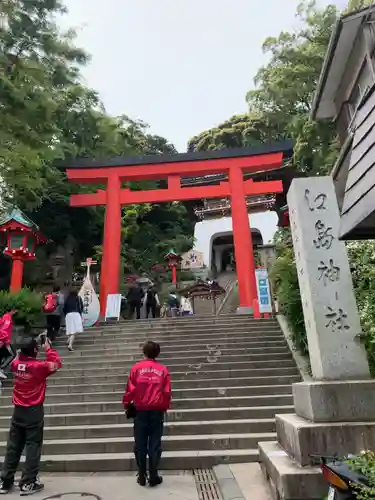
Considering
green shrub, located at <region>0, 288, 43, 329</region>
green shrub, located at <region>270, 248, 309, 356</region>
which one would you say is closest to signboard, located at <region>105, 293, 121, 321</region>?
green shrub, located at <region>0, 288, 43, 329</region>

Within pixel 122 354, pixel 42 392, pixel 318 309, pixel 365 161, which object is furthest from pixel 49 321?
pixel 365 161

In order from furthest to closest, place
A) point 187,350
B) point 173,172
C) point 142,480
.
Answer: point 173,172
point 187,350
point 142,480

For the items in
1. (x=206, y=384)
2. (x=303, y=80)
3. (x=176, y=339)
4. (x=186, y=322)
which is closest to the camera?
(x=206, y=384)

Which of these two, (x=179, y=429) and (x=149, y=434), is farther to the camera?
(x=179, y=429)

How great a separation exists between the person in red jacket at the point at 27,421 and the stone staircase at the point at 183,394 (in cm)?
106

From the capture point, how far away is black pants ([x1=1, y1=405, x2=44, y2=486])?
4.14 metres

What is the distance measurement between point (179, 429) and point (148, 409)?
1.96 metres

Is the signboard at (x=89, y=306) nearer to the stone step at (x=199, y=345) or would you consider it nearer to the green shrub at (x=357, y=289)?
the stone step at (x=199, y=345)

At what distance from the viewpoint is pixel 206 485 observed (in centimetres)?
430

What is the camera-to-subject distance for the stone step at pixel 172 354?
8.88 m

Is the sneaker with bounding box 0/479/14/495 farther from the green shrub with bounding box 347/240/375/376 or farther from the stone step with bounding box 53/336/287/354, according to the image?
the stone step with bounding box 53/336/287/354

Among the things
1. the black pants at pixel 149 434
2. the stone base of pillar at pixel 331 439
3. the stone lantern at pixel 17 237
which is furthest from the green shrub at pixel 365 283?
the stone lantern at pixel 17 237

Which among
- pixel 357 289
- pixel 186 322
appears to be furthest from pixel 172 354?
pixel 357 289

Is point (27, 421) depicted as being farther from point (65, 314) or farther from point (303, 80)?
point (303, 80)
